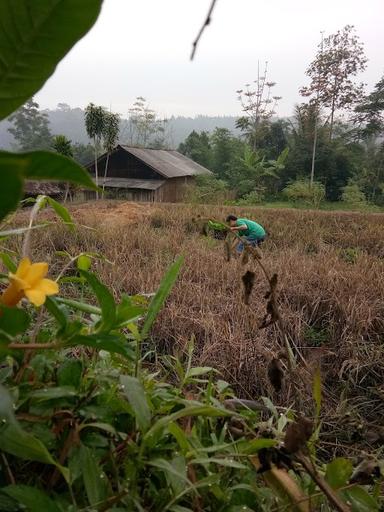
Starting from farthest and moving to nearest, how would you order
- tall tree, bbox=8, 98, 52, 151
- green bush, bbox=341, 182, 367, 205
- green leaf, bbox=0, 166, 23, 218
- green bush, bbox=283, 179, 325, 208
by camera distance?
1. tall tree, bbox=8, 98, 52, 151
2. green bush, bbox=283, 179, 325, 208
3. green bush, bbox=341, 182, 367, 205
4. green leaf, bbox=0, 166, 23, 218

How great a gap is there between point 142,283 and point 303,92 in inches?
647

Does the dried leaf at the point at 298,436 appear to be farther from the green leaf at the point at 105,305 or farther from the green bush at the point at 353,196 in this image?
the green bush at the point at 353,196

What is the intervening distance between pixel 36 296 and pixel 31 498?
14 centimetres

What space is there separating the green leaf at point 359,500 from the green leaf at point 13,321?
33 centimetres

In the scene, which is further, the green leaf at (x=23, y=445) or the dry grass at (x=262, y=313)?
the dry grass at (x=262, y=313)

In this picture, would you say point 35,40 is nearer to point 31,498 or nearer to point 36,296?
point 36,296

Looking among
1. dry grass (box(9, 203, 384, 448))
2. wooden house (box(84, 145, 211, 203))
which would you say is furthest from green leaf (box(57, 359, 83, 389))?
wooden house (box(84, 145, 211, 203))

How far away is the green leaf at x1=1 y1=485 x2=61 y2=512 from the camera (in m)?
0.27

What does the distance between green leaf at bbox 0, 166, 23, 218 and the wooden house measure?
15.7m

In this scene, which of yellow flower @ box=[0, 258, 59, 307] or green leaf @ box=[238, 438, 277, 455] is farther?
green leaf @ box=[238, 438, 277, 455]

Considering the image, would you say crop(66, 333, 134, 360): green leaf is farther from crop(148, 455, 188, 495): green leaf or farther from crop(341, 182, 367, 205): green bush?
crop(341, 182, 367, 205): green bush

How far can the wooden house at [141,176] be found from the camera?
16.1 metres

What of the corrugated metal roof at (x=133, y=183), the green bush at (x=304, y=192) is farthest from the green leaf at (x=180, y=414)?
the corrugated metal roof at (x=133, y=183)

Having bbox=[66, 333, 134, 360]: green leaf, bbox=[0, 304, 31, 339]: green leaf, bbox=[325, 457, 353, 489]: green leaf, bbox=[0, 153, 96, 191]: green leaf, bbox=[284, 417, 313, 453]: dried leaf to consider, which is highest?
bbox=[0, 153, 96, 191]: green leaf
